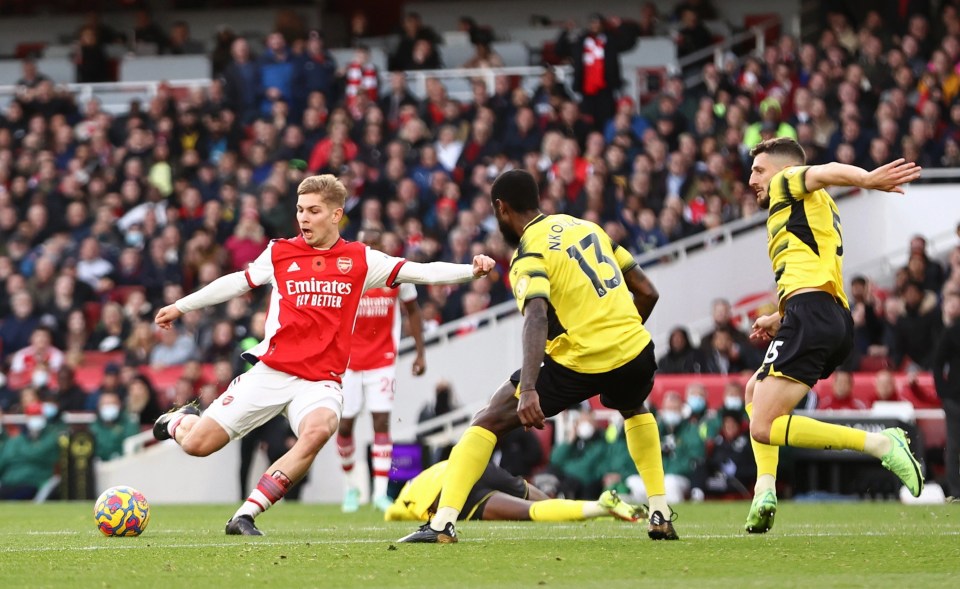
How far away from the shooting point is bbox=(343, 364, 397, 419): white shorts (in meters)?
14.3

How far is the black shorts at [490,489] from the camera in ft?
36.0

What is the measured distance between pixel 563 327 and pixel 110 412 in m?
11.4

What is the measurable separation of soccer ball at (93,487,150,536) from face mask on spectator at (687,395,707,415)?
25.4 feet

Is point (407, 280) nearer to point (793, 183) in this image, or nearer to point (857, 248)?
point (793, 183)

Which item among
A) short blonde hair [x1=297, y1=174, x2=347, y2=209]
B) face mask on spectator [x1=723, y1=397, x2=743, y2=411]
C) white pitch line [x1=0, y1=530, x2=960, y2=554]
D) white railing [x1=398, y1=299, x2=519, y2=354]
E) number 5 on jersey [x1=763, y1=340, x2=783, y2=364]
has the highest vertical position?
short blonde hair [x1=297, y1=174, x2=347, y2=209]

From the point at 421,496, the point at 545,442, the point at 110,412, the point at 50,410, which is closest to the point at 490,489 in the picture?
the point at 421,496

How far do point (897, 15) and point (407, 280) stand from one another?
14798 mm

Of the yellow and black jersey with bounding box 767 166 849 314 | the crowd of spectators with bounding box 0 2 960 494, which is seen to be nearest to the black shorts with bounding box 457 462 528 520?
the yellow and black jersey with bounding box 767 166 849 314

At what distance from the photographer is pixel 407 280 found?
950 cm

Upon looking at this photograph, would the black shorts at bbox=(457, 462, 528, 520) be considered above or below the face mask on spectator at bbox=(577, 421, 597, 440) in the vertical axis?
below

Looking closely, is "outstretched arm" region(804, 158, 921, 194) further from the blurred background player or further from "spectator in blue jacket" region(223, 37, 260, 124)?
"spectator in blue jacket" region(223, 37, 260, 124)

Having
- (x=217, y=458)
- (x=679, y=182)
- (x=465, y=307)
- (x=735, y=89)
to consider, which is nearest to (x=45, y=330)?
(x=217, y=458)

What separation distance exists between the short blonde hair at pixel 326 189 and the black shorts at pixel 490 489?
2.38 metres

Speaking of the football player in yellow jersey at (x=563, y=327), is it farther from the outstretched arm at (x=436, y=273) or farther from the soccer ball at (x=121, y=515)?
the soccer ball at (x=121, y=515)
